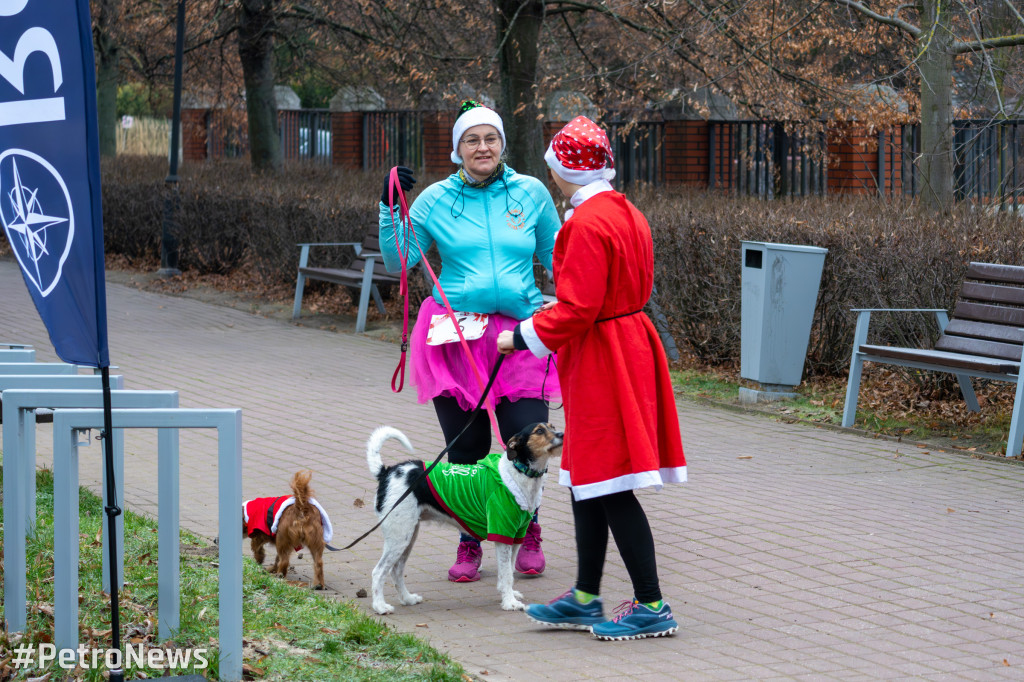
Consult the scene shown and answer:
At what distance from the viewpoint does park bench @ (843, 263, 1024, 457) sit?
784 cm

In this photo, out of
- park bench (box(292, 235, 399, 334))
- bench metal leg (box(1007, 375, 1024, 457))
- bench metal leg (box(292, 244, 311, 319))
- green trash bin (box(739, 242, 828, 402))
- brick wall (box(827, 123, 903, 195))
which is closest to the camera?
bench metal leg (box(1007, 375, 1024, 457))

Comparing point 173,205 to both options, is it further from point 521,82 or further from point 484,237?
point 484,237

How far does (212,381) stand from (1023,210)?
6904mm

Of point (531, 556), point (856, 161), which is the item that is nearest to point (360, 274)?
point (856, 161)

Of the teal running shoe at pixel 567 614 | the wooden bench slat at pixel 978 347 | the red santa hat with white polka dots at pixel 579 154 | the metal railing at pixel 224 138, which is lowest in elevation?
the teal running shoe at pixel 567 614

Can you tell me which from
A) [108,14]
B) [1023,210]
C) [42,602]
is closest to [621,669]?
[42,602]

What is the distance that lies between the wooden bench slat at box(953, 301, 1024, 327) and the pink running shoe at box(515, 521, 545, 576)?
428 cm

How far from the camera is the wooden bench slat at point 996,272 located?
824 centimetres

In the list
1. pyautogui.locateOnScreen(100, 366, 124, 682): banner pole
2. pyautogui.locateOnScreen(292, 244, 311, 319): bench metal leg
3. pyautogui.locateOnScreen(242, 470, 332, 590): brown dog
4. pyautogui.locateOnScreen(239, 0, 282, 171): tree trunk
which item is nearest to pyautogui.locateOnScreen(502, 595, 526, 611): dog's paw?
pyautogui.locateOnScreen(242, 470, 332, 590): brown dog

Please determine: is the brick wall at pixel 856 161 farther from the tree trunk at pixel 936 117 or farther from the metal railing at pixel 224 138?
the metal railing at pixel 224 138

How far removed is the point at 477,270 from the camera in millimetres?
5191

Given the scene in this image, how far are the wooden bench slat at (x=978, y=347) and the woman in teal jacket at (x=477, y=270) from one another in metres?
4.11

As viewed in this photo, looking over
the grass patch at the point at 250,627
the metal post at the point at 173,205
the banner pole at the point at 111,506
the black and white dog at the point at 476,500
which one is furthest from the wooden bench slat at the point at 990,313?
the metal post at the point at 173,205

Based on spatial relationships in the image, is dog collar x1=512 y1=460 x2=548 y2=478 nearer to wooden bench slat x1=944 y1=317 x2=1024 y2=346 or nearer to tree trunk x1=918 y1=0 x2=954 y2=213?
wooden bench slat x1=944 y1=317 x2=1024 y2=346
